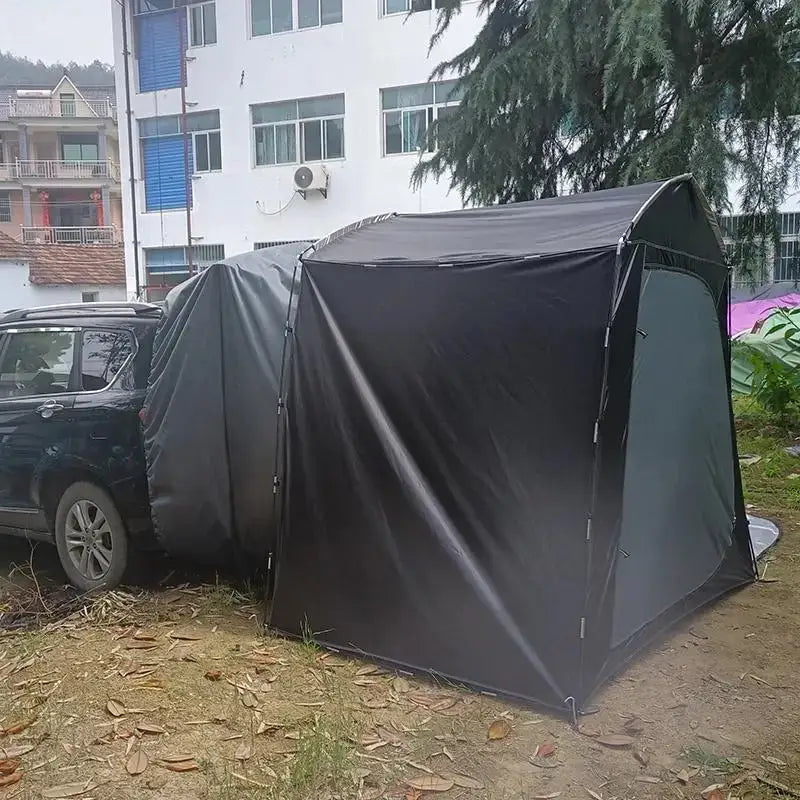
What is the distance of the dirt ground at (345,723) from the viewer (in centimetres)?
282

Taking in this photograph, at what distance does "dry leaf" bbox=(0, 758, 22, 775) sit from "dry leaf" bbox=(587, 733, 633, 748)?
213cm

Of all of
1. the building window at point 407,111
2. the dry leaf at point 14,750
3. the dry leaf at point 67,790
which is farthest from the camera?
the building window at point 407,111

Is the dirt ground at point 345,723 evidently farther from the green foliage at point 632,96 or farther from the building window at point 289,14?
the building window at point 289,14

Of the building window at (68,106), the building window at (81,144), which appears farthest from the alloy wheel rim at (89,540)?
the building window at (68,106)

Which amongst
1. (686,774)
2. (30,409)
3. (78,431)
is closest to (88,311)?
(30,409)

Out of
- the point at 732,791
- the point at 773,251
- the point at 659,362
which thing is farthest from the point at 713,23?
the point at 732,791

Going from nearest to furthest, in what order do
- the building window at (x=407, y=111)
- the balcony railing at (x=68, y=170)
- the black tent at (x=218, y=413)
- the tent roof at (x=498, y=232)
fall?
the tent roof at (x=498, y=232) → the black tent at (x=218, y=413) → the building window at (x=407, y=111) → the balcony railing at (x=68, y=170)

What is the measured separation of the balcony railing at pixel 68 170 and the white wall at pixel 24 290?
19308mm

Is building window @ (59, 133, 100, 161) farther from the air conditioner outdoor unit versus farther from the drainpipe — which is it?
the air conditioner outdoor unit

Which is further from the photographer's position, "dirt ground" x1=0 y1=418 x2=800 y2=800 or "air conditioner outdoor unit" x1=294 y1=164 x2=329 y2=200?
"air conditioner outdoor unit" x1=294 y1=164 x2=329 y2=200

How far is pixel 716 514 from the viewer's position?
14.8ft

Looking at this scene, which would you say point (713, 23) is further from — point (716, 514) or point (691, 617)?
point (691, 617)

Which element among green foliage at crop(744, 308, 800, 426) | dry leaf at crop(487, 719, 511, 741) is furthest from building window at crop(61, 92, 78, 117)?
dry leaf at crop(487, 719, 511, 741)

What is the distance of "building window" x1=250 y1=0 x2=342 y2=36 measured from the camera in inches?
725
